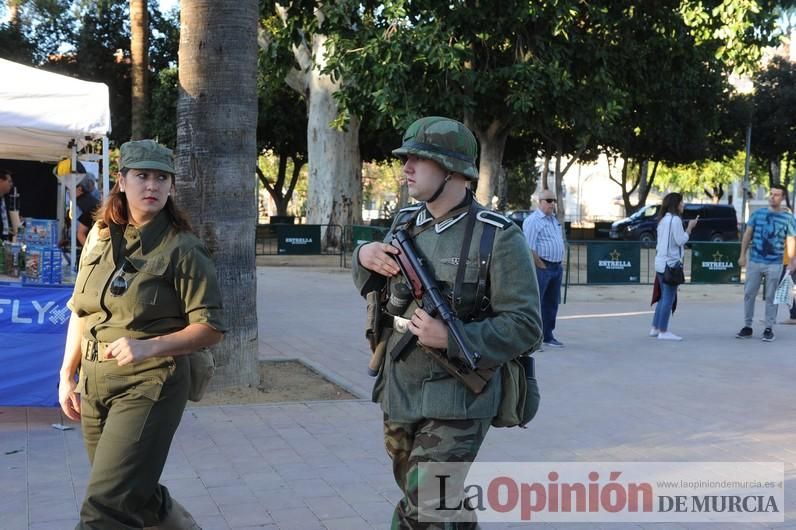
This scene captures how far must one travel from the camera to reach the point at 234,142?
23.6ft

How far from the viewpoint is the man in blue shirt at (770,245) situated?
10930mm

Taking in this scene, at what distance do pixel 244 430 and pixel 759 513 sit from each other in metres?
3.30

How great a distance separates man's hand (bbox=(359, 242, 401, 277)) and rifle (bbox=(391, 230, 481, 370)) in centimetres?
2

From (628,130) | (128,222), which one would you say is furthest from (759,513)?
(628,130)

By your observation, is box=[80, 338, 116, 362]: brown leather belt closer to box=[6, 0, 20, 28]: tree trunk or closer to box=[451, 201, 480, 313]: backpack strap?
box=[451, 201, 480, 313]: backpack strap

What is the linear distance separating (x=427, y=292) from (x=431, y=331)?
153mm

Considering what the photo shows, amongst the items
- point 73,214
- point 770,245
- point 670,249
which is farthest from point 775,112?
point 73,214

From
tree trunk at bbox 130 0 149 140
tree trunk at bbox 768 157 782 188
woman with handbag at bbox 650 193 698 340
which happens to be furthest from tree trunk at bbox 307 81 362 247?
tree trunk at bbox 768 157 782 188

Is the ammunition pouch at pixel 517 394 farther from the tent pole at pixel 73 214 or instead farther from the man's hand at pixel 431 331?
the tent pole at pixel 73 214

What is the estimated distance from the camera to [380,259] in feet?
10.6

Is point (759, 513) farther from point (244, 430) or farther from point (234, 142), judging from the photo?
point (234, 142)

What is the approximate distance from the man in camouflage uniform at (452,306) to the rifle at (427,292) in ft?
0.09

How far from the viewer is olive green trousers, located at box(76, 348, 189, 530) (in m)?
3.26

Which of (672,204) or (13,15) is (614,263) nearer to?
(672,204)
